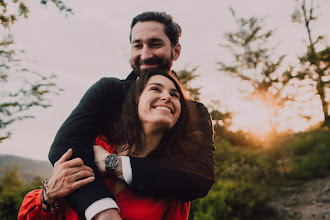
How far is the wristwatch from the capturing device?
54.7 inches

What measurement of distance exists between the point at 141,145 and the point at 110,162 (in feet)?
1.00

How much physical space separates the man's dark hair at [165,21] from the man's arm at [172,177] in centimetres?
124

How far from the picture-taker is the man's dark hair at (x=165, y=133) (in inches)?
65.2

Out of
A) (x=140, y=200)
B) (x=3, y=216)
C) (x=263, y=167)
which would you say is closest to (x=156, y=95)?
(x=140, y=200)

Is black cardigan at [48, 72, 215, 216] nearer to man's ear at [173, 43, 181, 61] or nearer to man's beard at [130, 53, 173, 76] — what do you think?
man's beard at [130, 53, 173, 76]

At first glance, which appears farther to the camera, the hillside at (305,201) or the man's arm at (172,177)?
the hillside at (305,201)

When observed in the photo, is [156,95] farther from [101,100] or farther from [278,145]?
[278,145]

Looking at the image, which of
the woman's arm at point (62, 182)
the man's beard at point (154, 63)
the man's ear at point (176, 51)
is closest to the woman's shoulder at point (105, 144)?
the woman's arm at point (62, 182)

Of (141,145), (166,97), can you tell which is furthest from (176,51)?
(141,145)

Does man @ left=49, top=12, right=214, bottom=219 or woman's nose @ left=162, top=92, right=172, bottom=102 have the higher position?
woman's nose @ left=162, top=92, right=172, bottom=102

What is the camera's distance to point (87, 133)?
142cm

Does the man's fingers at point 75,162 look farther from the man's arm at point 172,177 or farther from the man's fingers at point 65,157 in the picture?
the man's arm at point 172,177

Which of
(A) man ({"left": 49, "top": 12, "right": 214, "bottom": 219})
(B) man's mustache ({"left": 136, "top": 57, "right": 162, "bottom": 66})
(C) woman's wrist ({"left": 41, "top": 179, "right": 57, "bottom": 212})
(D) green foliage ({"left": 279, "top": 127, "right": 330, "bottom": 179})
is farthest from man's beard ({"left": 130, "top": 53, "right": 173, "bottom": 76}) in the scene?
(D) green foliage ({"left": 279, "top": 127, "right": 330, "bottom": 179})

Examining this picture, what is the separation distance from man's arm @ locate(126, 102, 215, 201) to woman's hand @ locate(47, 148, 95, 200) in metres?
0.26
